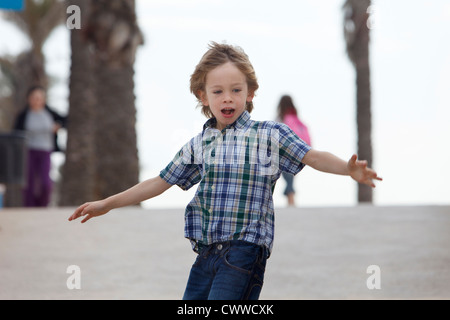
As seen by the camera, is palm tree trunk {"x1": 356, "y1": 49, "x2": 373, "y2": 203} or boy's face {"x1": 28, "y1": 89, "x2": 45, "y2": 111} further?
palm tree trunk {"x1": 356, "y1": 49, "x2": 373, "y2": 203}

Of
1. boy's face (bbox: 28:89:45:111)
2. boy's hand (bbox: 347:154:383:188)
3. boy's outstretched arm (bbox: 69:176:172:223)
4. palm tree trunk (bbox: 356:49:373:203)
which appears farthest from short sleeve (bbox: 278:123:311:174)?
palm tree trunk (bbox: 356:49:373:203)

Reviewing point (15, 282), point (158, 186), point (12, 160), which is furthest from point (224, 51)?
point (12, 160)

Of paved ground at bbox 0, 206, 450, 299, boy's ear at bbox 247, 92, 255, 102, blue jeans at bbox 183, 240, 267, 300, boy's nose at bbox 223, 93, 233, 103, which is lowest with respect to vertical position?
paved ground at bbox 0, 206, 450, 299

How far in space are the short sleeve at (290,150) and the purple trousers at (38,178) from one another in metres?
9.18

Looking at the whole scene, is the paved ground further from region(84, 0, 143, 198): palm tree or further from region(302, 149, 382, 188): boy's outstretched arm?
region(84, 0, 143, 198): palm tree

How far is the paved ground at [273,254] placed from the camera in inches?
249

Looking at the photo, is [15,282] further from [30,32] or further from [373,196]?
[30,32]

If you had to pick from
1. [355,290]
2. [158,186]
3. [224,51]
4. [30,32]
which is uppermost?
[30,32]

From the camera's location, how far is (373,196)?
18.1m

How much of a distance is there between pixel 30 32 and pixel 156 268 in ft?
77.0

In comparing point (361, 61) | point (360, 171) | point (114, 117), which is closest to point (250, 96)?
point (360, 171)

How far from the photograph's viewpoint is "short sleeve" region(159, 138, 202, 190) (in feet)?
11.4

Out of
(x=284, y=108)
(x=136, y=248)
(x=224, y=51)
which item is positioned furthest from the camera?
(x=284, y=108)

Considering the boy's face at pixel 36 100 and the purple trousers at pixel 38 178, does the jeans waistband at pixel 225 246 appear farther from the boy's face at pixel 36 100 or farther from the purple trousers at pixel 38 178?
the purple trousers at pixel 38 178
